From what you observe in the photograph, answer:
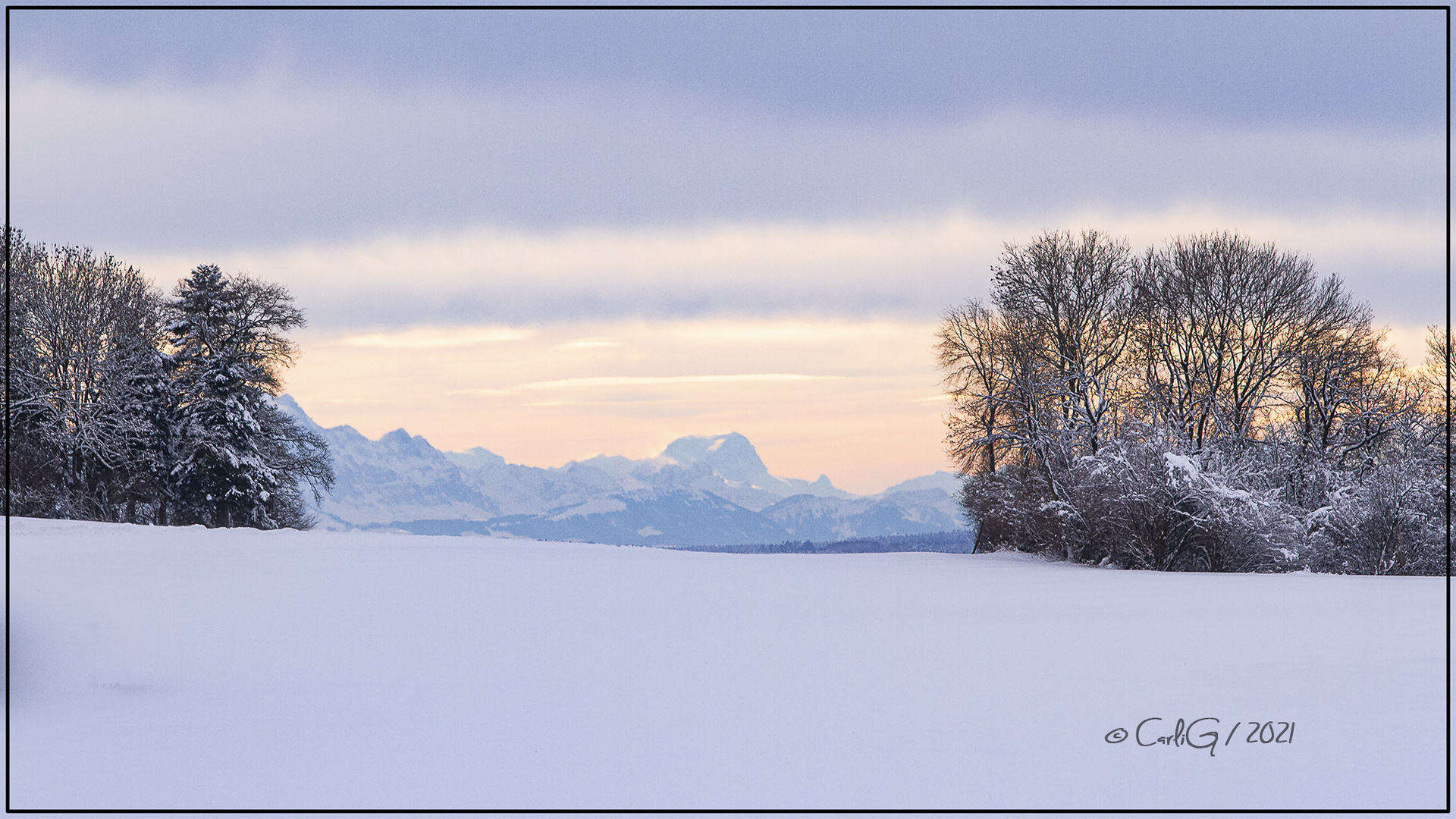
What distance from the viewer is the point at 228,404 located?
36.5 metres

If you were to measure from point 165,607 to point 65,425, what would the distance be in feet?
78.6

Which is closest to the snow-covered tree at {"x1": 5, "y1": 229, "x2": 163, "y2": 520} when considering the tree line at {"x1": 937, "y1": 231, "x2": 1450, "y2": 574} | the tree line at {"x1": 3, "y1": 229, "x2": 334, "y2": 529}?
the tree line at {"x1": 3, "y1": 229, "x2": 334, "y2": 529}

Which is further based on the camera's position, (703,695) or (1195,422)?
(1195,422)

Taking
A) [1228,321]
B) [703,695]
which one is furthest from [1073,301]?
[703,695]

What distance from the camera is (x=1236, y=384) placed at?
1371 inches

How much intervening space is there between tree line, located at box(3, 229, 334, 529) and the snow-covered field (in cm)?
1829

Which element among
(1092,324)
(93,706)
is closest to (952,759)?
(93,706)

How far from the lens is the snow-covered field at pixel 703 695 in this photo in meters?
7.57

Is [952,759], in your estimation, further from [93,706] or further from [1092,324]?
[1092,324]

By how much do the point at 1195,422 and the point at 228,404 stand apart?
31.6 m

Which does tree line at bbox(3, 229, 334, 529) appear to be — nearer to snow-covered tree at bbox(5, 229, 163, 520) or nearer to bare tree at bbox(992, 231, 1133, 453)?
snow-covered tree at bbox(5, 229, 163, 520)

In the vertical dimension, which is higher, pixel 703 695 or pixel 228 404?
pixel 228 404

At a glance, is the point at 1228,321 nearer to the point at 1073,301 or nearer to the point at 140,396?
the point at 1073,301

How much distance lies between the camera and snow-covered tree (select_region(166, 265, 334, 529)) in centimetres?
3638
